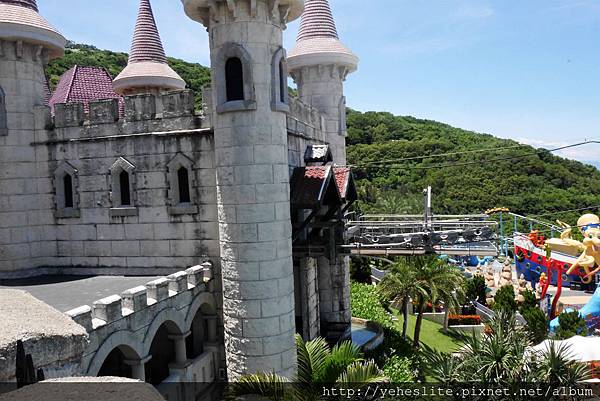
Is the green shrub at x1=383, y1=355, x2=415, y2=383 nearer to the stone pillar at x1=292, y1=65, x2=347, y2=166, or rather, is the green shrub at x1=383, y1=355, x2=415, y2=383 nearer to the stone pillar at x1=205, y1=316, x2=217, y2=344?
the stone pillar at x1=205, y1=316, x2=217, y2=344

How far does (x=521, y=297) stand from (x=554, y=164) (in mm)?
59186

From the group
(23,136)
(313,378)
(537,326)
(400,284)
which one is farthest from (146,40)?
(537,326)

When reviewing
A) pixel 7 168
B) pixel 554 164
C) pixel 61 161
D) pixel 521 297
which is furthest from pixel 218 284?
pixel 554 164

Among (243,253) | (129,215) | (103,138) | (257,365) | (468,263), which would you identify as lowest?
(468,263)

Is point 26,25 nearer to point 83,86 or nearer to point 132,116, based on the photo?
point 83,86

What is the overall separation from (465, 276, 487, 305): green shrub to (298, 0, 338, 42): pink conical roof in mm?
21961

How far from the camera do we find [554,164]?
7812cm

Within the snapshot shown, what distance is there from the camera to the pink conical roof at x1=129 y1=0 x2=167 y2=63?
19672 millimetres

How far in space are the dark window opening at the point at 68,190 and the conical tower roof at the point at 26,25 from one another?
4.04 meters

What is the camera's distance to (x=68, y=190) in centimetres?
1546

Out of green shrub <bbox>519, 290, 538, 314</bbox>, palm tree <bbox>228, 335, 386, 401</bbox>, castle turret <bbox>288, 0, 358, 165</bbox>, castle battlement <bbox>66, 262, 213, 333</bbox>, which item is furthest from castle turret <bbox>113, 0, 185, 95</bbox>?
green shrub <bbox>519, 290, 538, 314</bbox>

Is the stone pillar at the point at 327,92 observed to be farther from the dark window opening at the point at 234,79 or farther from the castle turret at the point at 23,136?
the castle turret at the point at 23,136

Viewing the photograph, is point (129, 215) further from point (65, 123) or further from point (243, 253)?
point (243, 253)

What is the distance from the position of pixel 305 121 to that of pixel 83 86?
8.23 metres
